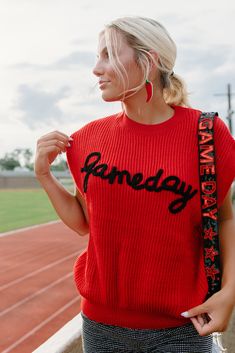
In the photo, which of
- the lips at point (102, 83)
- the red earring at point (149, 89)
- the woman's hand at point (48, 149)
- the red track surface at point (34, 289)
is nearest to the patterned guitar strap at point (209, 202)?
the red earring at point (149, 89)

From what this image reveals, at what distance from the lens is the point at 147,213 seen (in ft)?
5.97

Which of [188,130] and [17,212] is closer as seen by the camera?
[188,130]

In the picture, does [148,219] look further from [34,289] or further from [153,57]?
[34,289]

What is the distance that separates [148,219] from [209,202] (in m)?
0.17

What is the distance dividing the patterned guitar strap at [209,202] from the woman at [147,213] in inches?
0.8

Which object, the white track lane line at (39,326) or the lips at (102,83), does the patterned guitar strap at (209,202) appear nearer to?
the lips at (102,83)

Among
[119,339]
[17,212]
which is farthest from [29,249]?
[119,339]

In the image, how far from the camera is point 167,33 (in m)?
1.88

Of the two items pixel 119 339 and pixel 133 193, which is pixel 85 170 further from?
pixel 119 339

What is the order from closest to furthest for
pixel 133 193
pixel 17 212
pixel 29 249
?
pixel 133 193, pixel 29 249, pixel 17 212

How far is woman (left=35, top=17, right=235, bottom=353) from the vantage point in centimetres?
183

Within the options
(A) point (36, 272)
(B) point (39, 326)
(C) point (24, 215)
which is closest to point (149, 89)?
(B) point (39, 326)

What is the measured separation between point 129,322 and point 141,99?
2.13ft

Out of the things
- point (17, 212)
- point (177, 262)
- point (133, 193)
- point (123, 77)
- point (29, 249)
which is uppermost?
point (123, 77)
